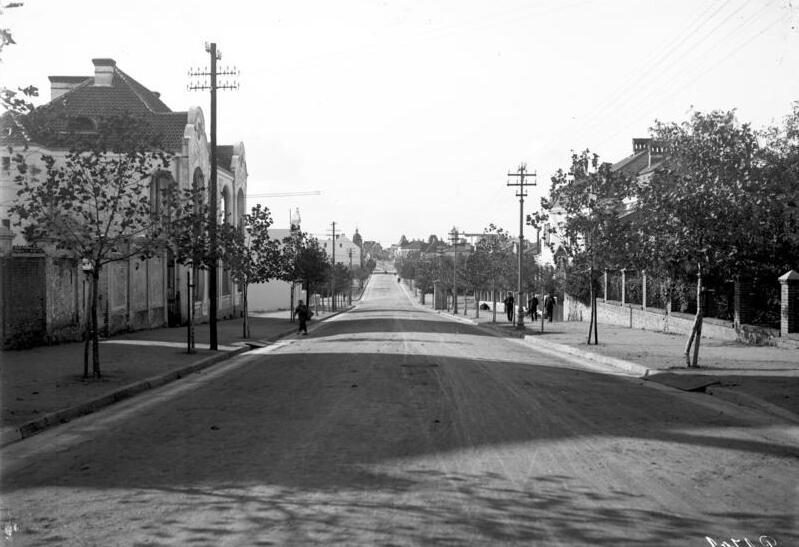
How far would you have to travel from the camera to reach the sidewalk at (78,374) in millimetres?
10414

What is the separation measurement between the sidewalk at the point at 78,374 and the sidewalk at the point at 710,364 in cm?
984

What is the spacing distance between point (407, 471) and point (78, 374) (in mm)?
10057

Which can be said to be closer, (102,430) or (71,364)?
(102,430)

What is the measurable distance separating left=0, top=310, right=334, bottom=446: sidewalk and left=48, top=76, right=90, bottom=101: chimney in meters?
17.6

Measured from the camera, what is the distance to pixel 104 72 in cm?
3678

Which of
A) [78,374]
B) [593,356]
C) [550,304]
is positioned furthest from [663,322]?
[78,374]

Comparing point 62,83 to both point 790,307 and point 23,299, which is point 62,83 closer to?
point 23,299

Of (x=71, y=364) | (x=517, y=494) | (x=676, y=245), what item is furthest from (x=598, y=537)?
(x=71, y=364)

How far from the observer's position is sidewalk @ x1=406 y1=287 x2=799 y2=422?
12.6 meters

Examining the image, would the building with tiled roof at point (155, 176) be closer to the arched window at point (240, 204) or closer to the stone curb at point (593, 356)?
the arched window at point (240, 204)

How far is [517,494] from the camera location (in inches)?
243

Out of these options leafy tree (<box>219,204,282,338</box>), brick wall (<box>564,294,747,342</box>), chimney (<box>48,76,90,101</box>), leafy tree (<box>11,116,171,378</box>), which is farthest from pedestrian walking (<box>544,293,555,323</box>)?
leafy tree (<box>11,116,171,378</box>)

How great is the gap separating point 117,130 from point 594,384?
376 inches

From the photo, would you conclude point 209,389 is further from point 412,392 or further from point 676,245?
point 676,245
